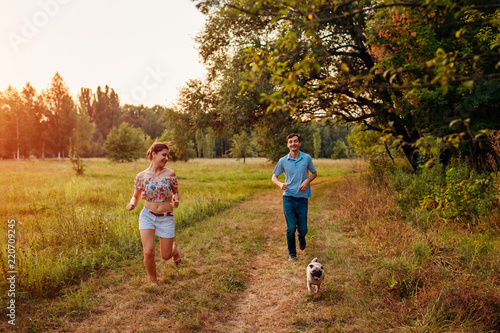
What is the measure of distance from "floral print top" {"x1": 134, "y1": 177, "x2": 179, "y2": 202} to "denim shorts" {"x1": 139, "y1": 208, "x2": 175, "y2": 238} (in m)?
0.24

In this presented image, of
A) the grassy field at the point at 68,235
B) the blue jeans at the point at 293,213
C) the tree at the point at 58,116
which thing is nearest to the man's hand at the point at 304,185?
the blue jeans at the point at 293,213

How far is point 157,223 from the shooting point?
15.2 ft

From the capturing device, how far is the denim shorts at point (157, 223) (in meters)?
4.57

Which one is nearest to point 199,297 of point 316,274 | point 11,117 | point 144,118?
point 316,274

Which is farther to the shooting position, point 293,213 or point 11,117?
point 11,117

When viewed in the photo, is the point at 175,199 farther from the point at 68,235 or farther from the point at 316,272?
the point at 68,235

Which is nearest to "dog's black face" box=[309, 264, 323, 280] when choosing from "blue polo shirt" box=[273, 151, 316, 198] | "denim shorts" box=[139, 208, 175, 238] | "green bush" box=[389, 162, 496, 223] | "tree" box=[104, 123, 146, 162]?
"blue polo shirt" box=[273, 151, 316, 198]

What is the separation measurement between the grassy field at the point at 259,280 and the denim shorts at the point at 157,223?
826mm

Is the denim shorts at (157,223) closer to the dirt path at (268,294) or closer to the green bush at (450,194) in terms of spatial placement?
the dirt path at (268,294)

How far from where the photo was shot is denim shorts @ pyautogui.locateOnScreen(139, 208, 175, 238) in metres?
4.57

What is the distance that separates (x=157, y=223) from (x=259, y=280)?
75.7 inches

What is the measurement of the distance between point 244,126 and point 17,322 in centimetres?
1103

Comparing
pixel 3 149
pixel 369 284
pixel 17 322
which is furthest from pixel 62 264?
pixel 3 149

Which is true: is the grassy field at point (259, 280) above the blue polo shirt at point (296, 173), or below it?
below
